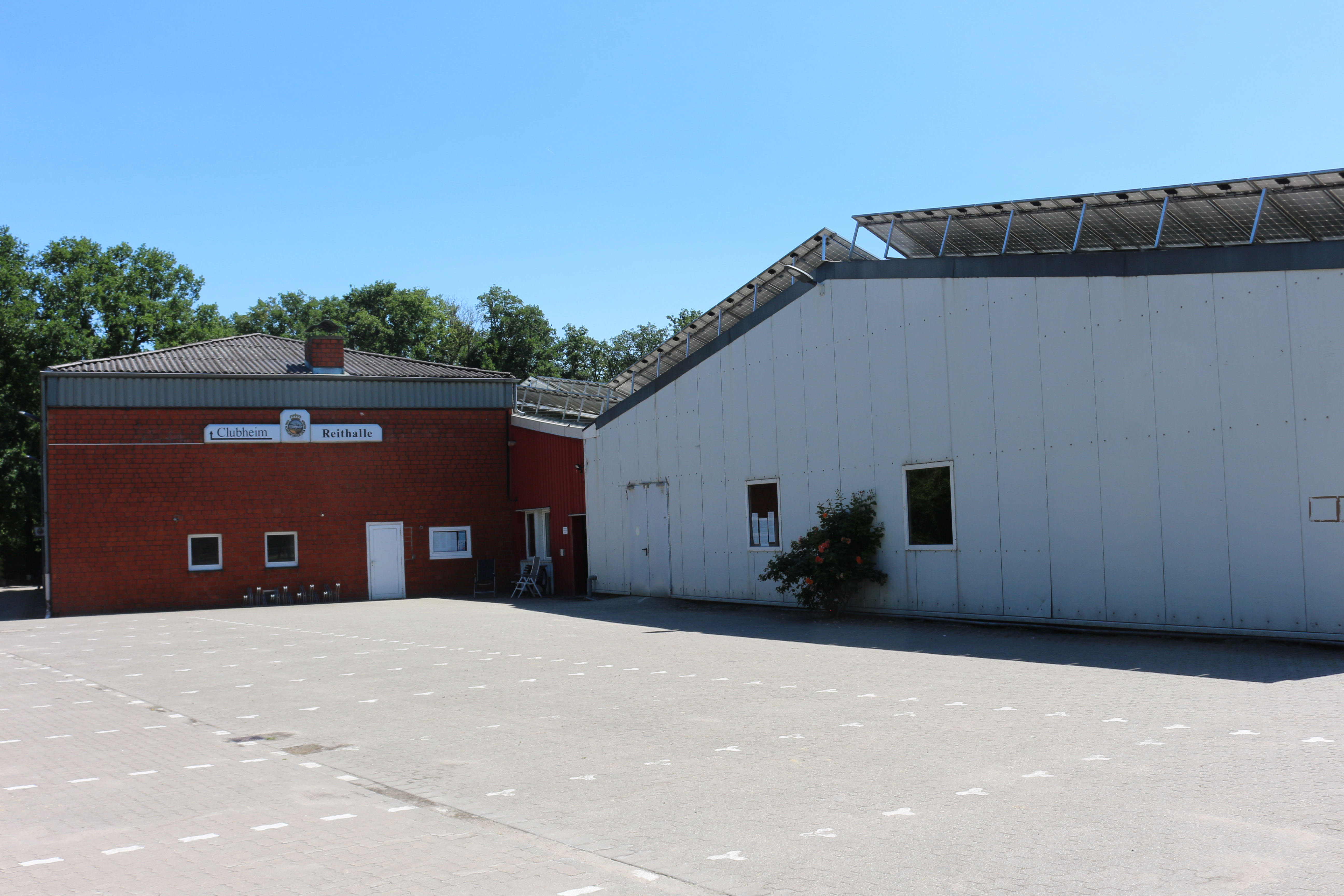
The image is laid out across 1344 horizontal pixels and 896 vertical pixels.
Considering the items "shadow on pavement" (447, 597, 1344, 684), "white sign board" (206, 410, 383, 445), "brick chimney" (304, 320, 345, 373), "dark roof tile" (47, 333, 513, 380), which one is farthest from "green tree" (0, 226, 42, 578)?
"shadow on pavement" (447, 597, 1344, 684)

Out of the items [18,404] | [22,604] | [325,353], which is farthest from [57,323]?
[325,353]

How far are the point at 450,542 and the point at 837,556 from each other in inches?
572

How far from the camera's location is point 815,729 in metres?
8.49

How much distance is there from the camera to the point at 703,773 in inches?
282

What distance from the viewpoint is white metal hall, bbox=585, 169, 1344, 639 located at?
11734 mm

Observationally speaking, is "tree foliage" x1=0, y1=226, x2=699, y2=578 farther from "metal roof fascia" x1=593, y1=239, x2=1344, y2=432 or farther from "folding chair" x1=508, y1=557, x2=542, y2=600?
"metal roof fascia" x1=593, y1=239, x2=1344, y2=432

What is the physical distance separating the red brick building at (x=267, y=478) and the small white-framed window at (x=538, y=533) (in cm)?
36

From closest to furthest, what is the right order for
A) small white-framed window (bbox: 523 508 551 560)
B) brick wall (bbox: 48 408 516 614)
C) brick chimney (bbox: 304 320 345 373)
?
brick wall (bbox: 48 408 516 614) < small white-framed window (bbox: 523 508 551 560) < brick chimney (bbox: 304 320 345 373)

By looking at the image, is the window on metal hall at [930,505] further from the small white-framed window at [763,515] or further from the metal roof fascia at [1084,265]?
the small white-framed window at [763,515]

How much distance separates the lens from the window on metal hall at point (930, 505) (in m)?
15.7

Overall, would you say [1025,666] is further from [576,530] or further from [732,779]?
[576,530]

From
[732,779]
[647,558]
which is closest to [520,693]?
[732,779]

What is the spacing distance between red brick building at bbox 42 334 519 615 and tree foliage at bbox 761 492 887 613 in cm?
932

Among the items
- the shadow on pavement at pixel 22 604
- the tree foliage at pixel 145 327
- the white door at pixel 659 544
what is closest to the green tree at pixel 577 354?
the tree foliage at pixel 145 327
